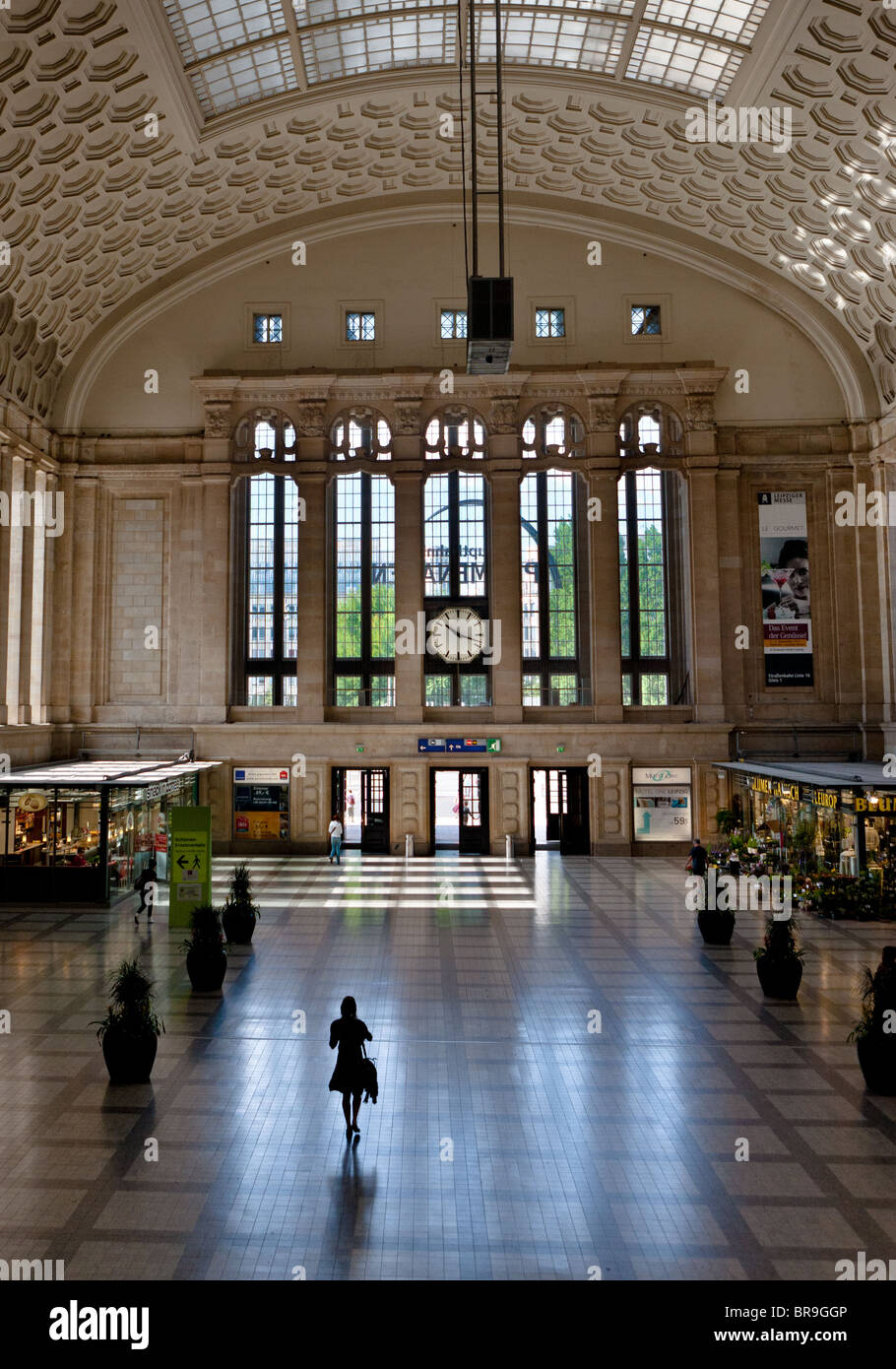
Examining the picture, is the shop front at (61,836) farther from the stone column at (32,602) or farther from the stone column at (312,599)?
the stone column at (312,599)

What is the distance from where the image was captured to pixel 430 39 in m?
24.9

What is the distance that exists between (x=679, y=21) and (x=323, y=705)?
20.9 m

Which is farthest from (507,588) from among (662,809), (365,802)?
(662,809)

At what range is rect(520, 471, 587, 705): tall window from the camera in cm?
3070

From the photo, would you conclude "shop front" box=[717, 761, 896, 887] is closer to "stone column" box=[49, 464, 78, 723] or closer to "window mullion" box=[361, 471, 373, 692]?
"window mullion" box=[361, 471, 373, 692]

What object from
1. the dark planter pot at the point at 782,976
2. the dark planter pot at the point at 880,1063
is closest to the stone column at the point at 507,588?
the dark planter pot at the point at 782,976

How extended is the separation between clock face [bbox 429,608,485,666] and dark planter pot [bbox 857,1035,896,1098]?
20.7 metres

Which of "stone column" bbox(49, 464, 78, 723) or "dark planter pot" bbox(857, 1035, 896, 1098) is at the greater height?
"stone column" bbox(49, 464, 78, 723)

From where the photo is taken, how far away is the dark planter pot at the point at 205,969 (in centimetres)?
1388

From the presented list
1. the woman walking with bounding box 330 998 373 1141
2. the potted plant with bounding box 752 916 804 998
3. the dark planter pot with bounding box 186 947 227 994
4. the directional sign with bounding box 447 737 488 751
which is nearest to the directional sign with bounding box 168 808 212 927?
the dark planter pot with bounding box 186 947 227 994

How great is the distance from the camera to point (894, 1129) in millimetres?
9062
